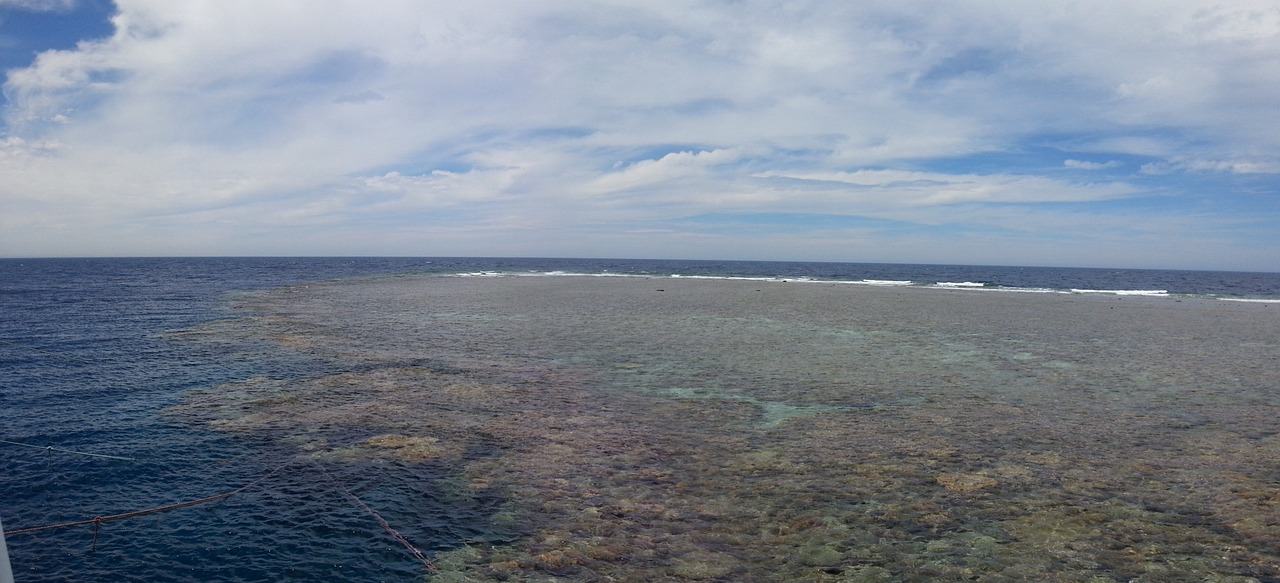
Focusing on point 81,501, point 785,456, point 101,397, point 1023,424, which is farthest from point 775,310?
point 81,501

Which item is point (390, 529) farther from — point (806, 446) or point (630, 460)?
point (806, 446)

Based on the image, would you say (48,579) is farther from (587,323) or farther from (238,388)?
(587,323)

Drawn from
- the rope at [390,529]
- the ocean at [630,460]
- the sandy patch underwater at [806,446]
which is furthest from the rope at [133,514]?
the sandy patch underwater at [806,446]

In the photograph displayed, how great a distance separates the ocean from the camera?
9047 millimetres

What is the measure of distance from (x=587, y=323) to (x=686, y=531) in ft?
91.5

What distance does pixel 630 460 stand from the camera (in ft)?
42.9

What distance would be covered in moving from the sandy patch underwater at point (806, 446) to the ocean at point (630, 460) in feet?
0.24

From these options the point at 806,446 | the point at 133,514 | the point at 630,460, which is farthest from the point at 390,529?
the point at 806,446

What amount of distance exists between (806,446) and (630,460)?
3.83 m

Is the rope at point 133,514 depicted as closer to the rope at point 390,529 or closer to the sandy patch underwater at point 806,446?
the rope at point 390,529

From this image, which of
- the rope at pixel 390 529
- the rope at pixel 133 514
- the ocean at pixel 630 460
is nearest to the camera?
the rope at pixel 390 529

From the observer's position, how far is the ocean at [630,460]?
9047 millimetres

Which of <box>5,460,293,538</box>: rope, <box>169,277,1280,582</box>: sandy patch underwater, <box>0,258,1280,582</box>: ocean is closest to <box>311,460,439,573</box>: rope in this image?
<box>0,258,1280,582</box>: ocean

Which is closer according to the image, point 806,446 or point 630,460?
point 630,460
